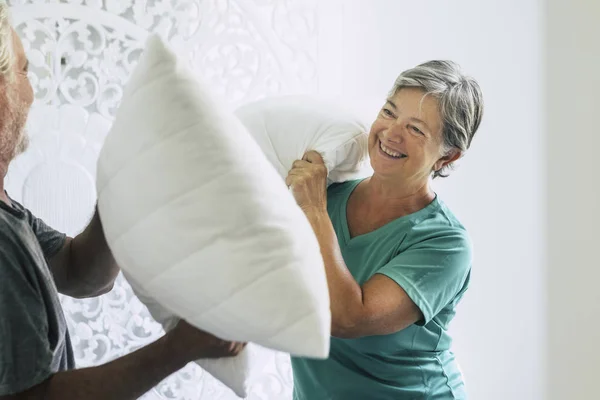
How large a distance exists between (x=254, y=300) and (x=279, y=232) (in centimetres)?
9

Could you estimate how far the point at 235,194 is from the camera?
34.2 inches

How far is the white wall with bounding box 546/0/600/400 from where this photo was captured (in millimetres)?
2611

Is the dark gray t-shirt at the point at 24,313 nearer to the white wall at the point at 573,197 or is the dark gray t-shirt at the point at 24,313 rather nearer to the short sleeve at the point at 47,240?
the short sleeve at the point at 47,240

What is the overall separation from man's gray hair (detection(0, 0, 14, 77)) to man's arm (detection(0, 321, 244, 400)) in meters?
0.39

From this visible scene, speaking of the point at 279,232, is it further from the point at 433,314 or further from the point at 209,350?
the point at 433,314

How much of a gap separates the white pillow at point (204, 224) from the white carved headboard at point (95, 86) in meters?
1.27

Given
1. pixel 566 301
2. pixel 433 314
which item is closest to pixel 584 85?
pixel 566 301

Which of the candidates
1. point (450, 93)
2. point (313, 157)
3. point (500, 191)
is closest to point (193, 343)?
point (313, 157)

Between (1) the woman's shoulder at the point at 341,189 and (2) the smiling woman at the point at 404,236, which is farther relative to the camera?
(1) the woman's shoulder at the point at 341,189

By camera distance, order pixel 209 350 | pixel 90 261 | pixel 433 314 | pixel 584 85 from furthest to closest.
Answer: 1. pixel 584 85
2. pixel 433 314
3. pixel 90 261
4. pixel 209 350

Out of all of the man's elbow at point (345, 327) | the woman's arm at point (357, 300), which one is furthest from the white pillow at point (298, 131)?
the man's elbow at point (345, 327)

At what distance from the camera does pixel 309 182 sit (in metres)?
1.40

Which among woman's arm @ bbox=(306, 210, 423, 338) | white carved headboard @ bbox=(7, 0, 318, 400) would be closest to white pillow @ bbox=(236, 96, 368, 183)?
woman's arm @ bbox=(306, 210, 423, 338)

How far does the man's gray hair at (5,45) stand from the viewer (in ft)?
3.13
